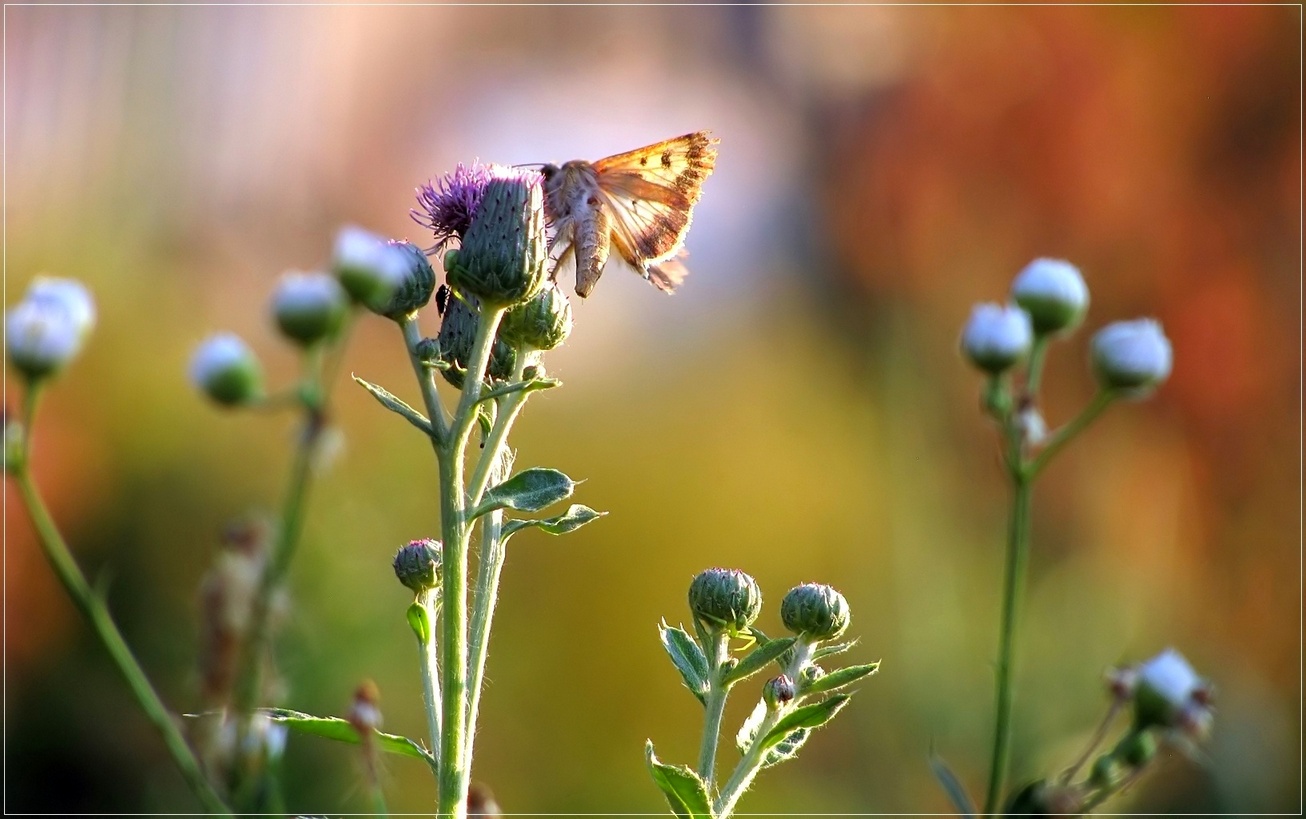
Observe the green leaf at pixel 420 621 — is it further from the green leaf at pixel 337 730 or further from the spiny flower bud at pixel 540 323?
the spiny flower bud at pixel 540 323


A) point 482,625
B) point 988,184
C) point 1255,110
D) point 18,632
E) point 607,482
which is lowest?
point 18,632

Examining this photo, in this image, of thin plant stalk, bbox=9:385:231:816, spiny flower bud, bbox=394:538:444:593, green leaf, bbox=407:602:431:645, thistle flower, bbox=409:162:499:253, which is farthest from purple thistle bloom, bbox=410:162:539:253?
thin plant stalk, bbox=9:385:231:816

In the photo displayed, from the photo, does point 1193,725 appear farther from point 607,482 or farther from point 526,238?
point 607,482

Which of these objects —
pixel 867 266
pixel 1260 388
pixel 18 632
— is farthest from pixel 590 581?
pixel 1260 388

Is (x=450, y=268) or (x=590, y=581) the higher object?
(x=450, y=268)

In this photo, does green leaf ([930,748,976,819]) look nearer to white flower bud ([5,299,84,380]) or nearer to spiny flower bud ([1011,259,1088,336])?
spiny flower bud ([1011,259,1088,336])

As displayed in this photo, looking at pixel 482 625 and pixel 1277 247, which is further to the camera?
pixel 1277 247
